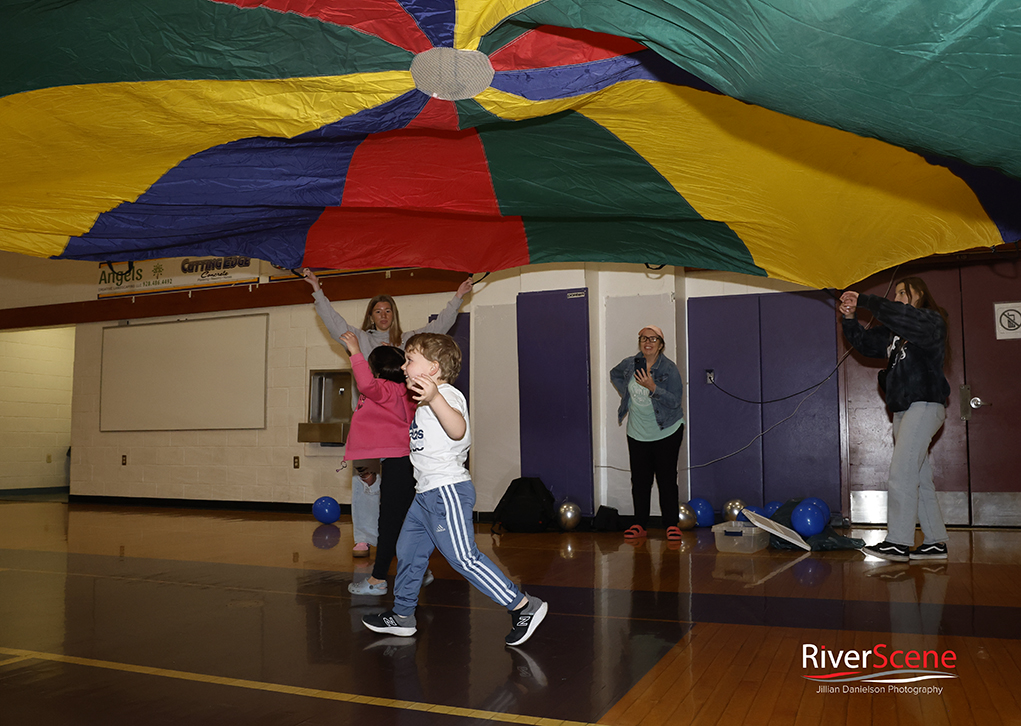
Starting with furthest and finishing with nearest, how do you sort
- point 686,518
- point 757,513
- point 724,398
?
point 724,398
point 686,518
point 757,513

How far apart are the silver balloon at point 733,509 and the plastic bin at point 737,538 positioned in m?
1.30

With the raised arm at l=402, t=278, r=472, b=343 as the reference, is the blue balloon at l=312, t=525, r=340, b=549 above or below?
below

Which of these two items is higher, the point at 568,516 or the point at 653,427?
the point at 653,427

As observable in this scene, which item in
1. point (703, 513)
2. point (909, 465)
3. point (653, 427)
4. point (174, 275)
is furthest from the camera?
point (174, 275)

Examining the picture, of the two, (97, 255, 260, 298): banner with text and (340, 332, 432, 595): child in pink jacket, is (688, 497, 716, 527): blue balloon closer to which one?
(340, 332, 432, 595): child in pink jacket

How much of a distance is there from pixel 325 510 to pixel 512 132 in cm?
500

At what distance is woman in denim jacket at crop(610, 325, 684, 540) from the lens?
19.0 ft

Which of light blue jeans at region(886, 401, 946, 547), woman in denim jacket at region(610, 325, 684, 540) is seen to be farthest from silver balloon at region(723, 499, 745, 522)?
light blue jeans at region(886, 401, 946, 547)

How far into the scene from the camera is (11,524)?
7078 mm

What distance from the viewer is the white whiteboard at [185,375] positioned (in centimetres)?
874

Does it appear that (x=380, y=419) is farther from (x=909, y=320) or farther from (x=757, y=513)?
(x=757, y=513)

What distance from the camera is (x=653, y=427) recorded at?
5.86m

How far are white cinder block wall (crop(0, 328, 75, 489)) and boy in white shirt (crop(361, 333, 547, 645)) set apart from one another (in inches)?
418

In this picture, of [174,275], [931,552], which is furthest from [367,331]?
[174,275]
